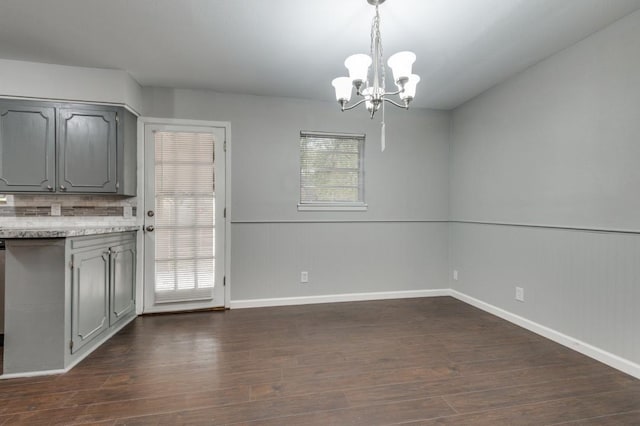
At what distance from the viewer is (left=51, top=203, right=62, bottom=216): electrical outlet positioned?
3.10 metres

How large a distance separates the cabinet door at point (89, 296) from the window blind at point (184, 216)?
72 cm

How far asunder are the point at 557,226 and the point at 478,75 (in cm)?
160

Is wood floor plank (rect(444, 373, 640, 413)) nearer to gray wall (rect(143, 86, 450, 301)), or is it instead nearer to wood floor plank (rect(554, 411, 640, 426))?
wood floor plank (rect(554, 411, 640, 426))

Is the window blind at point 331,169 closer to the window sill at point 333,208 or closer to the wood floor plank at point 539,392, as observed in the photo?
the window sill at point 333,208

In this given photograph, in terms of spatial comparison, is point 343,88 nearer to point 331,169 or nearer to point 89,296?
point 331,169

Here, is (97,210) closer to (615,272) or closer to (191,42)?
(191,42)

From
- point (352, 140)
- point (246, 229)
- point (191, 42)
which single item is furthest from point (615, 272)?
point (191, 42)

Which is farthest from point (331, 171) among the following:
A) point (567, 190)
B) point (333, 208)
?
point (567, 190)

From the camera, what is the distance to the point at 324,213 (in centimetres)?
377

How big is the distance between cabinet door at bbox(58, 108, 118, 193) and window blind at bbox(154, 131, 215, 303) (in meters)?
0.45

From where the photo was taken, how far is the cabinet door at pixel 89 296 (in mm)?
2223

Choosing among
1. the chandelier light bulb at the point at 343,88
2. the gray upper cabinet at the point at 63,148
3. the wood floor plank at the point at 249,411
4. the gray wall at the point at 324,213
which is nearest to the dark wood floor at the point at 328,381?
the wood floor plank at the point at 249,411

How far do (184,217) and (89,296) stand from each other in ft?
3.96

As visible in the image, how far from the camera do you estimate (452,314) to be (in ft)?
10.9
